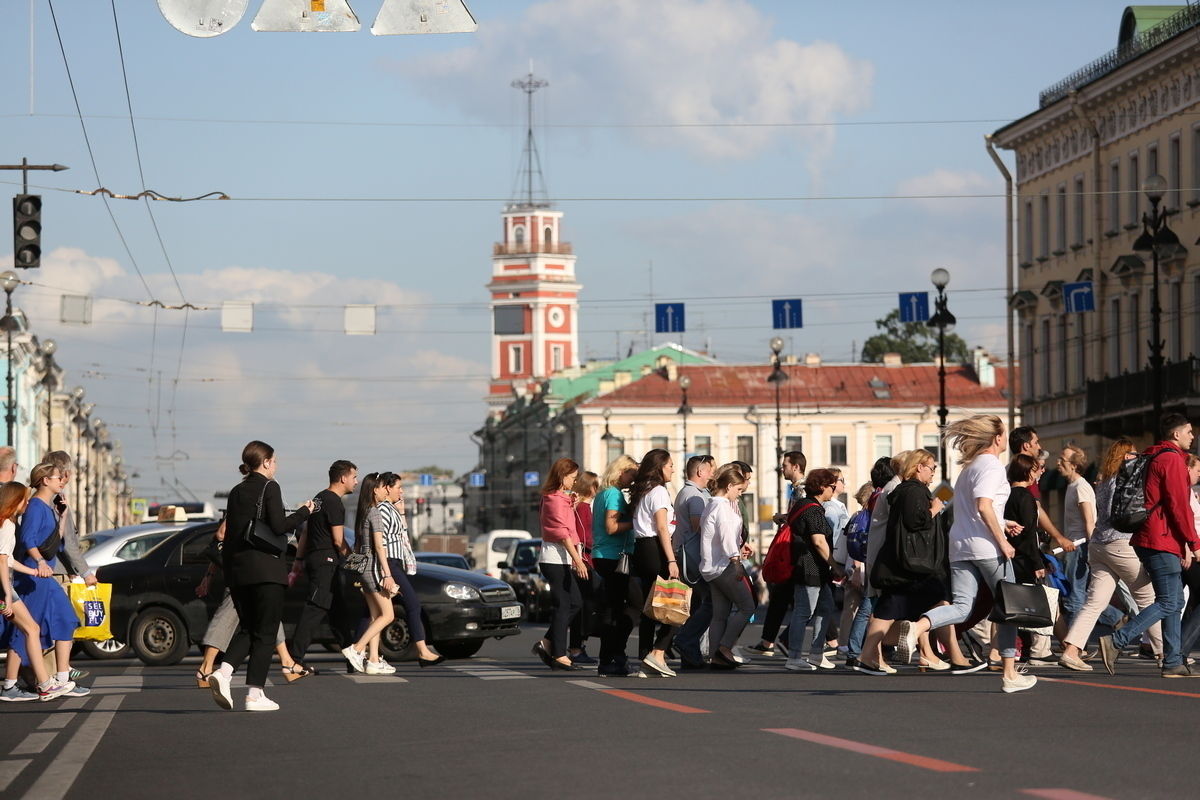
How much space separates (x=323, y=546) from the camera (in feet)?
58.8

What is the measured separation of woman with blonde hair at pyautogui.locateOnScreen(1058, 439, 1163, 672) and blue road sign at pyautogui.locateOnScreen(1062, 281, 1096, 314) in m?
36.9

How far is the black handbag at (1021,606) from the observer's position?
568 inches

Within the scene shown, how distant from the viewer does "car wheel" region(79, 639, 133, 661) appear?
23070 mm

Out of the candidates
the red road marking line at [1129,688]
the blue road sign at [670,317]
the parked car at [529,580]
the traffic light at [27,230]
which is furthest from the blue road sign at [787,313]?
the red road marking line at [1129,688]

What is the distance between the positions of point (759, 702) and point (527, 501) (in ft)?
428

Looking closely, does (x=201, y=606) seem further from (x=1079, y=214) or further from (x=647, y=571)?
(x=1079, y=214)

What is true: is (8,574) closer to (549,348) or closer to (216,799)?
(216,799)

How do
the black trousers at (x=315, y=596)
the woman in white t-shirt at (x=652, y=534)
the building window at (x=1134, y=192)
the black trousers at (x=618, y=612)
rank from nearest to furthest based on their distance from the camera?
the woman in white t-shirt at (x=652, y=534), the black trousers at (x=618, y=612), the black trousers at (x=315, y=596), the building window at (x=1134, y=192)

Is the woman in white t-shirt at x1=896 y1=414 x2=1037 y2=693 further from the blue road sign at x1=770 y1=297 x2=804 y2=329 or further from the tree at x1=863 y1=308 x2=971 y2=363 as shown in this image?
the tree at x1=863 y1=308 x2=971 y2=363

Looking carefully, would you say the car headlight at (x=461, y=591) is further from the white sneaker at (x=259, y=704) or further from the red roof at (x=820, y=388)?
the red roof at (x=820, y=388)

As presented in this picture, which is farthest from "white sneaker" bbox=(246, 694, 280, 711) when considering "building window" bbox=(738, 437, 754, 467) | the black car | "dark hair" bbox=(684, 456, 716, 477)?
"building window" bbox=(738, 437, 754, 467)

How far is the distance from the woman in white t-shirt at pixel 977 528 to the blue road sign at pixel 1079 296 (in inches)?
1526

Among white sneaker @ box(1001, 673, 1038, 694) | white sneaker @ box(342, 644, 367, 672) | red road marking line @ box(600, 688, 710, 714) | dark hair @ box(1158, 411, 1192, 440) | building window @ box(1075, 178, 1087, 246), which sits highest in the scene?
building window @ box(1075, 178, 1087, 246)

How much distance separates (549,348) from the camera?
561 feet
